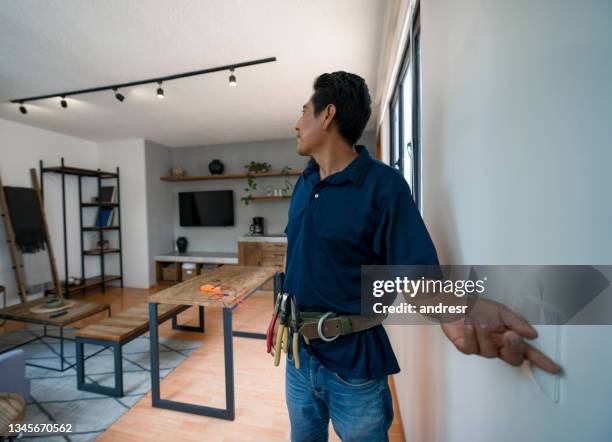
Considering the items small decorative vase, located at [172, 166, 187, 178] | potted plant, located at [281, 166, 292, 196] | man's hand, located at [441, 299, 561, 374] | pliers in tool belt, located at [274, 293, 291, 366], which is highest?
small decorative vase, located at [172, 166, 187, 178]

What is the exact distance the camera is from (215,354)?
2.64m

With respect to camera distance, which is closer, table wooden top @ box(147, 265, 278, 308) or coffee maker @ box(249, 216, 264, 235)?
table wooden top @ box(147, 265, 278, 308)

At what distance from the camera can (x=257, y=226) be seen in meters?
4.94

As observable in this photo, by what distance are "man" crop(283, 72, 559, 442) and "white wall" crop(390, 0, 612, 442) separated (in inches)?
6.7

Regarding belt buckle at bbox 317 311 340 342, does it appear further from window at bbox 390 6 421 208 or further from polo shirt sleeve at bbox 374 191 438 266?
window at bbox 390 6 421 208

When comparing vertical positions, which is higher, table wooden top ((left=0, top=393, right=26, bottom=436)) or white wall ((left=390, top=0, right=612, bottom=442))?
white wall ((left=390, top=0, right=612, bottom=442))

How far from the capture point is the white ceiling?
5.76 ft

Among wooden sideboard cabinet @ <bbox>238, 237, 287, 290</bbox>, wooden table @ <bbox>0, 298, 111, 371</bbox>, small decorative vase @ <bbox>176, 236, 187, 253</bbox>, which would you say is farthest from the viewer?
small decorative vase @ <bbox>176, 236, 187, 253</bbox>

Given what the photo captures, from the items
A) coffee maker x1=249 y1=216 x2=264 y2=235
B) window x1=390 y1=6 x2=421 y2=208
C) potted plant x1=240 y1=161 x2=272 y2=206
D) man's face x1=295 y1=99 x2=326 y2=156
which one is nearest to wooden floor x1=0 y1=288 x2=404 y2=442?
window x1=390 y1=6 x2=421 y2=208

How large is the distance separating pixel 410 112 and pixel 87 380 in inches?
118

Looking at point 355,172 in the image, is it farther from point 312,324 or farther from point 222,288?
point 222,288

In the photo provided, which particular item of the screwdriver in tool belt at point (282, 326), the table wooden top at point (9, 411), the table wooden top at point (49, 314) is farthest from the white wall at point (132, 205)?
the screwdriver in tool belt at point (282, 326)

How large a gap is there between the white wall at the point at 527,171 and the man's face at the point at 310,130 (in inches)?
13.0

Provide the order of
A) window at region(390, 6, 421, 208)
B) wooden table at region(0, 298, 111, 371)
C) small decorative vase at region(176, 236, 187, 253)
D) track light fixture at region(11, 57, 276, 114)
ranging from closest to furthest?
window at region(390, 6, 421, 208)
wooden table at region(0, 298, 111, 371)
track light fixture at region(11, 57, 276, 114)
small decorative vase at region(176, 236, 187, 253)
